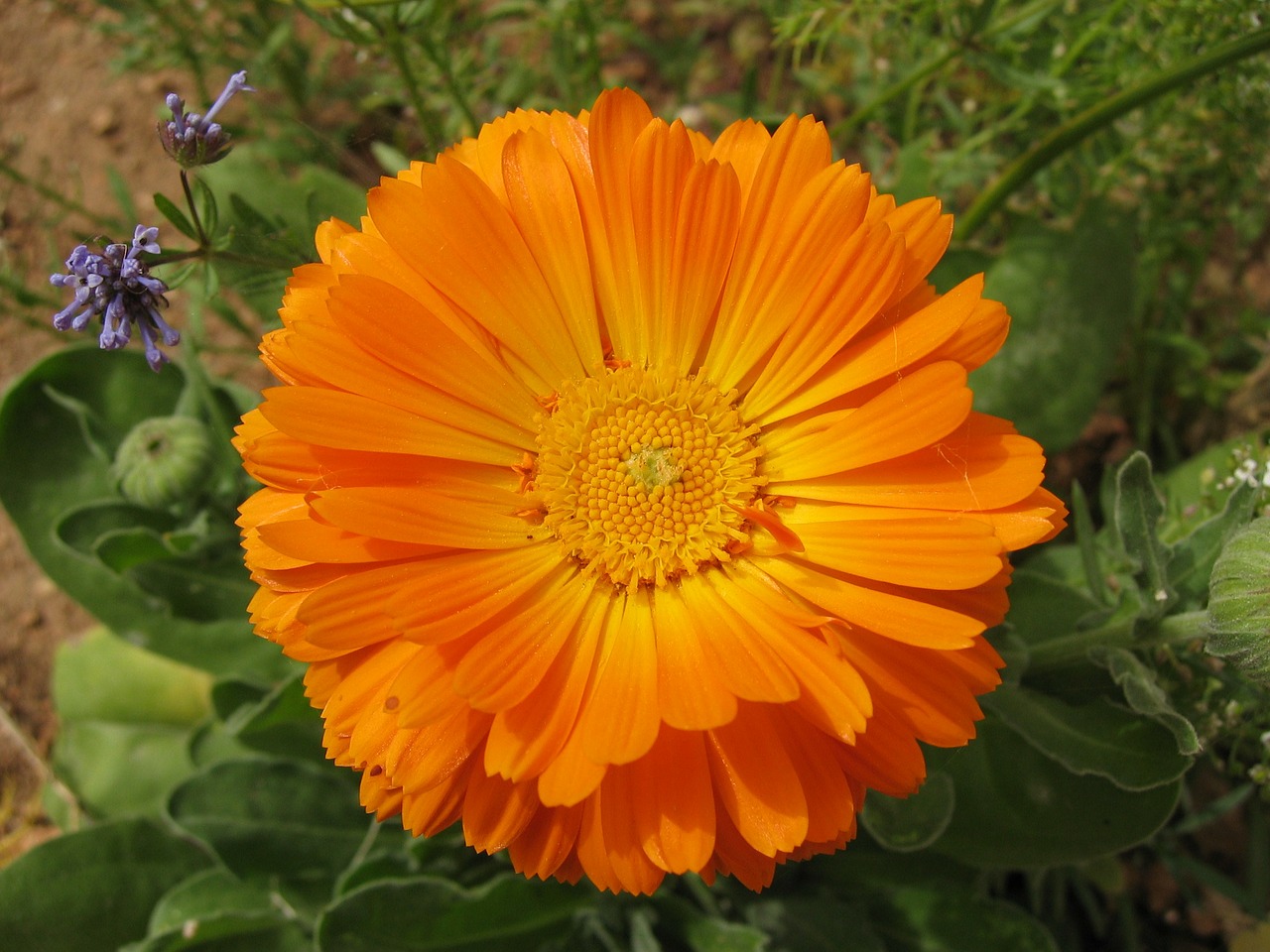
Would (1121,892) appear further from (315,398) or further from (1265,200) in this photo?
(315,398)

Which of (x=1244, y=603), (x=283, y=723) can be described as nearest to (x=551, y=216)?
(x=1244, y=603)

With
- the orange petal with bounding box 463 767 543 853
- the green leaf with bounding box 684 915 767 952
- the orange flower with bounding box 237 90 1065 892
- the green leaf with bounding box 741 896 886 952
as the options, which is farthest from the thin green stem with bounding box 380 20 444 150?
the green leaf with bounding box 741 896 886 952

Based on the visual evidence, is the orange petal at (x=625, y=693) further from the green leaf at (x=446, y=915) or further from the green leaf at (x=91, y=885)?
the green leaf at (x=91, y=885)

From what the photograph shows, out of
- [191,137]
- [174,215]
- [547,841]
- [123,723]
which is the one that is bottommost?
[123,723]

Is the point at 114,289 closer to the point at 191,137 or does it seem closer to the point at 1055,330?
the point at 191,137

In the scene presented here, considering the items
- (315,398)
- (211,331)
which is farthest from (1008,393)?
(211,331)

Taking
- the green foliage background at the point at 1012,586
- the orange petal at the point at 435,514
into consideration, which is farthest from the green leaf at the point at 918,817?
the orange petal at the point at 435,514
